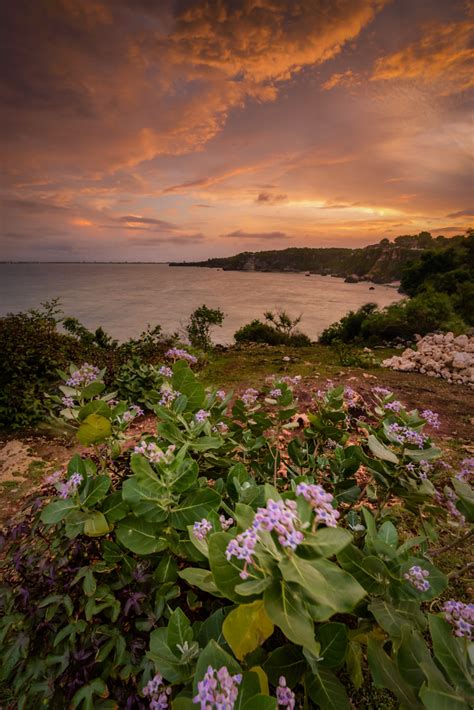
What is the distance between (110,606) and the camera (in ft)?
4.21

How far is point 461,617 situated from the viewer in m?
0.97

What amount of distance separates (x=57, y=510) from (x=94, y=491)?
142mm

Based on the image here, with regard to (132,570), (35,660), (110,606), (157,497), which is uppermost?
(157,497)

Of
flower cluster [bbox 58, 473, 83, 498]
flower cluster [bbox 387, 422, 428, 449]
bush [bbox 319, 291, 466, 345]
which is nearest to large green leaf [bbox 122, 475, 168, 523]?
flower cluster [bbox 58, 473, 83, 498]

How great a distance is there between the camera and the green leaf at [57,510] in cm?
121

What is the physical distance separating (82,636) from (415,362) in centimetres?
944

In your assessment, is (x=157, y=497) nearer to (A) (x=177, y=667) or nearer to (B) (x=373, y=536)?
(A) (x=177, y=667)

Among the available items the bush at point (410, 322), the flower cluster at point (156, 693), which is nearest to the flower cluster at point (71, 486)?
the flower cluster at point (156, 693)

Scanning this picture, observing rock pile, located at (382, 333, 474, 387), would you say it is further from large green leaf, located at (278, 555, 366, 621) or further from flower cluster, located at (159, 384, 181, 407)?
large green leaf, located at (278, 555, 366, 621)

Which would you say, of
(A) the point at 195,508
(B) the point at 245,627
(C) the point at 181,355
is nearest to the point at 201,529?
(A) the point at 195,508

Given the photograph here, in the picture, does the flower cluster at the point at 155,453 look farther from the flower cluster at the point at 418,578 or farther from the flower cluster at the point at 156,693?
the flower cluster at the point at 418,578

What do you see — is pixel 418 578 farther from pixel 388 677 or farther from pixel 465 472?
pixel 465 472

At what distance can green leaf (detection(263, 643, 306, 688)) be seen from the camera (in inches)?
38.2

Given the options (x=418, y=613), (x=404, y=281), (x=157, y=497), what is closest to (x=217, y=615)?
(x=157, y=497)
